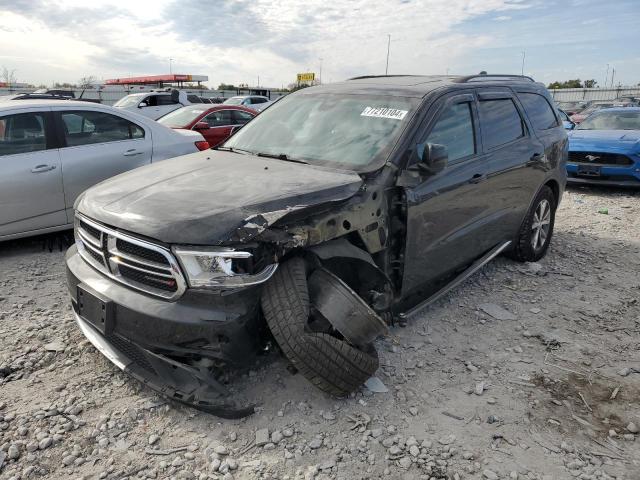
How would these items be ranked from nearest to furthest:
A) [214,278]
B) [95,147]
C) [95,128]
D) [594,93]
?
[214,278] → [95,147] → [95,128] → [594,93]

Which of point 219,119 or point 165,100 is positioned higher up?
point 165,100

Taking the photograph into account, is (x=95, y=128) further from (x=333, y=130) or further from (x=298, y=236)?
(x=298, y=236)

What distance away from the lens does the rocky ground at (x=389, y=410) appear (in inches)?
96.8

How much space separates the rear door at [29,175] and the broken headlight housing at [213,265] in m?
3.27

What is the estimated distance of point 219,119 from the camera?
37.6 feet

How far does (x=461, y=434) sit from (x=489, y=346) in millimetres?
1078

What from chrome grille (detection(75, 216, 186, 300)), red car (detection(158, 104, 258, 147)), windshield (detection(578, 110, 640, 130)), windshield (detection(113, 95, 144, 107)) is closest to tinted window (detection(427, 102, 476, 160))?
chrome grille (detection(75, 216, 186, 300))

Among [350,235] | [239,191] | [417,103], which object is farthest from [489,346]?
[239,191]

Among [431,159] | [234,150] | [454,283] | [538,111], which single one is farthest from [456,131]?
[538,111]

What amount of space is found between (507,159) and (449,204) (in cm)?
109

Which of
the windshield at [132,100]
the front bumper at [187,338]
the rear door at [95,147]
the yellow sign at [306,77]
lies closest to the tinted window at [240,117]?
the windshield at [132,100]

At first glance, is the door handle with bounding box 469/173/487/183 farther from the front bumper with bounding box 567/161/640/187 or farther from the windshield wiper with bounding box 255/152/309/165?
the front bumper with bounding box 567/161/640/187

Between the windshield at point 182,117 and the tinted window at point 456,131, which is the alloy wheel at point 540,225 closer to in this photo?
the tinted window at point 456,131

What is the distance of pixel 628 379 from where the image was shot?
3.26 m
